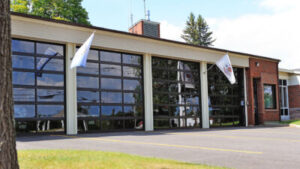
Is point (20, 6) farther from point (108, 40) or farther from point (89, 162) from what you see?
point (89, 162)

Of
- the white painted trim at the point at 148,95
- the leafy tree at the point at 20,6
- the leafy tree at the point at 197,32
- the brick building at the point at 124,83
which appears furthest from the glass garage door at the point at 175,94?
the leafy tree at the point at 197,32

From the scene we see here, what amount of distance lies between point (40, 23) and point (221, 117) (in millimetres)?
12072

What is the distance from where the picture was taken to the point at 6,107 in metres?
3.87

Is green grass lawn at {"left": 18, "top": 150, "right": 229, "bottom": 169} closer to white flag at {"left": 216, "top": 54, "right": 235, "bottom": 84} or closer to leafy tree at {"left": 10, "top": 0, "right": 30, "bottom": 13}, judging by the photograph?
white flag at {"left": 216, "top": 54, "right": 235, "bottom": 84}

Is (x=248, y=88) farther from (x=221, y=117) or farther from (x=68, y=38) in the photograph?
(x=68, y=38)

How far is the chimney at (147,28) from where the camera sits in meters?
21.0

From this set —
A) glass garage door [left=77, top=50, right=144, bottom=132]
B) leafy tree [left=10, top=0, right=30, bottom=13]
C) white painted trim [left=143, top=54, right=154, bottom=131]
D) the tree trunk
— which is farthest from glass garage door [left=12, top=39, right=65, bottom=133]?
leafy tree [left=10, top=0, right=30, bottom=13]

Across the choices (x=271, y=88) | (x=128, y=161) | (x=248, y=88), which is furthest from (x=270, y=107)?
(x=128, y=161)

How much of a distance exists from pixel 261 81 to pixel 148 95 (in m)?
10.3

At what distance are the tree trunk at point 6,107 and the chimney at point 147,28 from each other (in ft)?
56.7

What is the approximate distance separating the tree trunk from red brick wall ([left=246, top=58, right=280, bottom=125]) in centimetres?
1939

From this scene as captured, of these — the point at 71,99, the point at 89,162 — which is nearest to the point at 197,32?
the point at 71,99

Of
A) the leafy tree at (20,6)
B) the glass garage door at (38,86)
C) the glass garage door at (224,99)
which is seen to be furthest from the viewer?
the leafy tree at (20,6)

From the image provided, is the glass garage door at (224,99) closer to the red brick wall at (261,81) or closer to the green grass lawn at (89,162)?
the red brick wall at (261,81)
